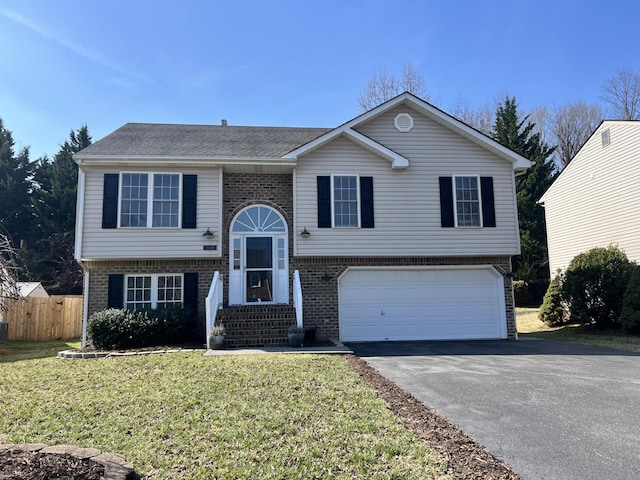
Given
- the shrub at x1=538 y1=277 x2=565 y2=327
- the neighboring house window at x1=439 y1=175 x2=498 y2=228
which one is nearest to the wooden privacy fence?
the neighboring house window at x1=439 y1=175 x2=498 y2=228

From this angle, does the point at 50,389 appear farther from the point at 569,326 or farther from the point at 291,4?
the point at 569,326

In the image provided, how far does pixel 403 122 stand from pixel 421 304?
19.1 ft

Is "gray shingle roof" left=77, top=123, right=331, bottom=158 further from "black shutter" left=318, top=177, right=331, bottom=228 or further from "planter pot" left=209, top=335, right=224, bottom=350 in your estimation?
"planter pot" left=209, top=335, right=224, bottom=350

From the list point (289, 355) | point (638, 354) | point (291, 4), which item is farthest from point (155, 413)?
point (638, 354)

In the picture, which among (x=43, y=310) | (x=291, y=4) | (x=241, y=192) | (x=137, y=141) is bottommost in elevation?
(x=43, y=310)

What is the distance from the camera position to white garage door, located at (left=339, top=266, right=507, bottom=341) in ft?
42.0

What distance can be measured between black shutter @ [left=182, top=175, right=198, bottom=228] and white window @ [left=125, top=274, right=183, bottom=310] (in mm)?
1668

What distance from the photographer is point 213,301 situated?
11.2m

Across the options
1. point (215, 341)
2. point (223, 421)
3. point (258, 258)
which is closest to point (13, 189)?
point (258, 258)

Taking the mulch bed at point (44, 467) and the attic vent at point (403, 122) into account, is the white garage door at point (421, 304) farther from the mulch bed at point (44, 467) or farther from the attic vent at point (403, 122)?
the mulch bed at point (44, 467)

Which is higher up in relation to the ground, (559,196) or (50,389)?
(559,196)

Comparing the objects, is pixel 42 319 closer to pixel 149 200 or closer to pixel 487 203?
pixel 149 200

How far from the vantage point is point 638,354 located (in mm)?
10297

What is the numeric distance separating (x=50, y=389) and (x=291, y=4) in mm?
10083
